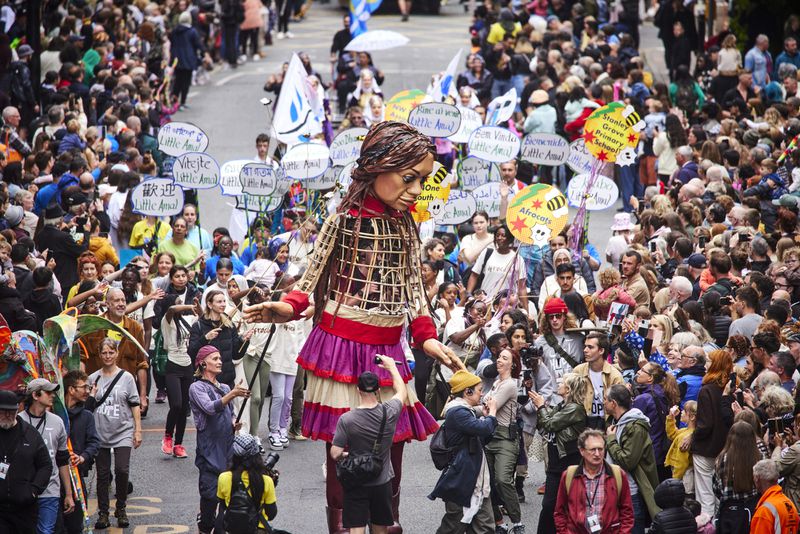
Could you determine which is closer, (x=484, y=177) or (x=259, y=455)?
(x=259, y=455)

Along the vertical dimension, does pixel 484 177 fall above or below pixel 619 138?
below

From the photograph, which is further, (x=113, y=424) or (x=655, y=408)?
(x=113, y=424)

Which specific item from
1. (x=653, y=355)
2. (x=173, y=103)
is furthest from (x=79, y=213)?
(x=173, y=103)

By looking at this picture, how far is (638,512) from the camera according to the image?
10.9m

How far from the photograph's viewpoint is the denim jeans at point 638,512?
35.7ft

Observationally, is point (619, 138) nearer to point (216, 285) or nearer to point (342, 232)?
point (216, 285)

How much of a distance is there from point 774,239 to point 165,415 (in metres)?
6.88

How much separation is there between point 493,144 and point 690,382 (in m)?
6.81

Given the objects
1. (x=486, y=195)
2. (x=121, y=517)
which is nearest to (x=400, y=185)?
(x=121, y=517)

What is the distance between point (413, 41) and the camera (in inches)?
1481

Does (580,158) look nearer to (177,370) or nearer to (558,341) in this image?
(558,341)

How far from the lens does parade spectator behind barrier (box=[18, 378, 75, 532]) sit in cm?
1061

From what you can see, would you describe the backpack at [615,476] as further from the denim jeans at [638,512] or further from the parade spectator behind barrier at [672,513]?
the denim jeans at [638,512]

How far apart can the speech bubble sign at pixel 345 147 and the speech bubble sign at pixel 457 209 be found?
5.06 feet
